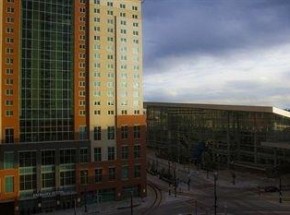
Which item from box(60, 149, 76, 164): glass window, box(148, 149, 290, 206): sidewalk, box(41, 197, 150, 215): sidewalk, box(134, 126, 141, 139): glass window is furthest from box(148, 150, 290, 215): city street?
box(60, 149, 76, 164): glass window

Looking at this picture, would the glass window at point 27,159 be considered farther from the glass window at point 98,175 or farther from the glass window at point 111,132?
the glass window at point 111,132

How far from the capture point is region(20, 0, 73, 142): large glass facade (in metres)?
86.1

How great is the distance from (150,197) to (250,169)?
40.4 metres

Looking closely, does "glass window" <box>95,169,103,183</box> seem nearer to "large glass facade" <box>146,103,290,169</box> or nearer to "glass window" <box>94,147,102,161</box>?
"glass window" <box>94,147,102,161</box>

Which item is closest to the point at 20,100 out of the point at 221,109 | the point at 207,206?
the point at 207,206

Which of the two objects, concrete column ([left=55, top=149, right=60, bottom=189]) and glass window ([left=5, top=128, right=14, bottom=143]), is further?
concrete column ([left=55, top=149, right=60, bottom=189])

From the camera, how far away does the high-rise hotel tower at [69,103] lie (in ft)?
277

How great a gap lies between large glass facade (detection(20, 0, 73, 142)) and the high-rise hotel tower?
0.20 m

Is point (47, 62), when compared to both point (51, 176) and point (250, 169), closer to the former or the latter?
point (51, 176)

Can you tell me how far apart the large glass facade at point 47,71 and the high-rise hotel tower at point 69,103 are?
197 mm

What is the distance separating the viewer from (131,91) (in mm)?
97312

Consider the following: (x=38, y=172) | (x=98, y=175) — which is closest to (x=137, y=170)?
(x=98, y=175)

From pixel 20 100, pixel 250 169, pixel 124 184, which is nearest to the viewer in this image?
pixel 20 100

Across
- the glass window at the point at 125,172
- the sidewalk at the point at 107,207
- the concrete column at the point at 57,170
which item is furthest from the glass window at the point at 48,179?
the glass window at the point at 125,172
